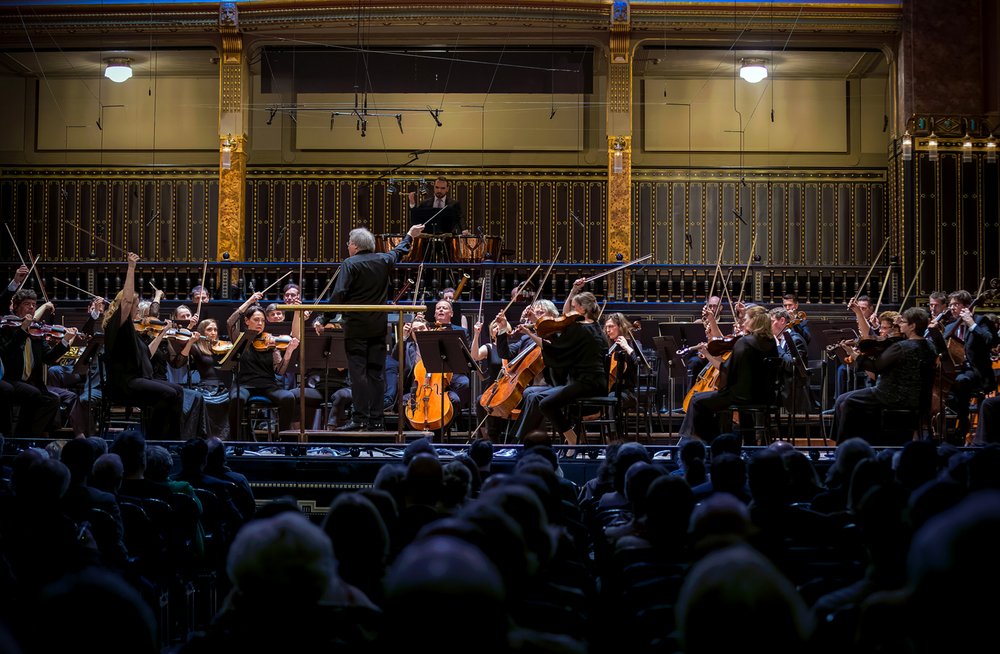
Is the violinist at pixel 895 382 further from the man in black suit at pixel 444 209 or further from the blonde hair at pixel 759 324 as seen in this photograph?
the man in black suit at pixel 444 209

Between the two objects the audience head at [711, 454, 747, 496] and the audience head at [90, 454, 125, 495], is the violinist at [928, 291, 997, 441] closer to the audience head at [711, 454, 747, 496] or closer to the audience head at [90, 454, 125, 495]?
the audience head at [711, 454, 747, 496]

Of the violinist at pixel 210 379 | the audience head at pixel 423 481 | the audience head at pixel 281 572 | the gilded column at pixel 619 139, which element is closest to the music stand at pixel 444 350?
the violinist at pixel 210 379

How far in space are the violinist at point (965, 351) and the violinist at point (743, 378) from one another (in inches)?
60.0

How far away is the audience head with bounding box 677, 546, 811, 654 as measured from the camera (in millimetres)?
1294

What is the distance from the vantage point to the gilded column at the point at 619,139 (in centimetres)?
1212

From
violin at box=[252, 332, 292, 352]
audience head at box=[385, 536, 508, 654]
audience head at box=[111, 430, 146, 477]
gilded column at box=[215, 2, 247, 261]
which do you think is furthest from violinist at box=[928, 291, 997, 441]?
gilded column at box=[215, 2, 247, 261]

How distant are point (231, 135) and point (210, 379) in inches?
216

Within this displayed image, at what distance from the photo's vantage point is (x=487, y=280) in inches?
427

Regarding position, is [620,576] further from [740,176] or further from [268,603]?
[740,176]

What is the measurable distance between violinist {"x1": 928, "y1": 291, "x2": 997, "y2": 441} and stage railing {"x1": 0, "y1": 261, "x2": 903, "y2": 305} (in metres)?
3.34

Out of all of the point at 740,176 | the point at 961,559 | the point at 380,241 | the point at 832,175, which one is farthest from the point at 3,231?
the point at 961,559

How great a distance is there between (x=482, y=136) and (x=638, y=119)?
236 centimetres

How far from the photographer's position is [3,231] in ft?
45.5

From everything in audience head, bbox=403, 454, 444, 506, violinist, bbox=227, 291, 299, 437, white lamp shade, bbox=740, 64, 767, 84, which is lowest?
audience head, bbox=403, 454, 444, 506
